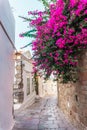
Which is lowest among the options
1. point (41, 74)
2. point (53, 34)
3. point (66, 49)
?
point (41, 74)

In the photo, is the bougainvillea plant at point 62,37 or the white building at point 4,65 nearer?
the white building at point 4,65

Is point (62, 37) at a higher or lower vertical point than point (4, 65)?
higher

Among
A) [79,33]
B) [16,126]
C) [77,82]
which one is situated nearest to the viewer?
[79,33]

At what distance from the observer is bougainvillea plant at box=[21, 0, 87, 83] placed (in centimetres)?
511

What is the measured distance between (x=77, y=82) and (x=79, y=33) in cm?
142

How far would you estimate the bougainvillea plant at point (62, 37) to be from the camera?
201 inches

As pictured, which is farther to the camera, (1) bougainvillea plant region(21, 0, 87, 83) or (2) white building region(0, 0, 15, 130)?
(1) bougainvillea plant region(21, 0, 87, 83)

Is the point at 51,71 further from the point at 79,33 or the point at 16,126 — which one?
the point at 16,126

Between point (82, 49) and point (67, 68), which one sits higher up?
point (82, 49)

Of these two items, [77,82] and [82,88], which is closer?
[82,88]

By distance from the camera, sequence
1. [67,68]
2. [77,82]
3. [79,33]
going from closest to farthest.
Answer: [79,33] < [67,68] < [77,82]

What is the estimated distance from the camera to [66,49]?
5301 millimetres

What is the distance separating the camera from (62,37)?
5.18 meters

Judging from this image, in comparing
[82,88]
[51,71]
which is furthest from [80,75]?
[51,71]
